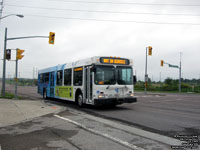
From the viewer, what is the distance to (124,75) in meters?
12.5

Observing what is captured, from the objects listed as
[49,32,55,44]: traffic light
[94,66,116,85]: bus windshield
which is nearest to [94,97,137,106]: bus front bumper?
[94,66,116,85]: bus windshield

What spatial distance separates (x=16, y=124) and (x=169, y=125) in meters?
5.74

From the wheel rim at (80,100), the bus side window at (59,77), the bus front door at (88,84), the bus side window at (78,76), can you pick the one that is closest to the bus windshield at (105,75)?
the bus front door at (88,84)

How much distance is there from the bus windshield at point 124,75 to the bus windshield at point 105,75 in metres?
0.37

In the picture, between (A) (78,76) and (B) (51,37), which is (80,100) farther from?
(B) (51,37)

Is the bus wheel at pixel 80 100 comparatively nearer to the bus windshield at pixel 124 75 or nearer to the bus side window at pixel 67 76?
the bus side window at pixel 67 76

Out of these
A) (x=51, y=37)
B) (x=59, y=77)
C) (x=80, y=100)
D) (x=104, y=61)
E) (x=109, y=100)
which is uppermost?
(x=51, y=37)

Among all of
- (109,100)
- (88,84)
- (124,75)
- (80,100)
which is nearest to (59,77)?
(80,100)

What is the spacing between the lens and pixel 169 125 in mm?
7789

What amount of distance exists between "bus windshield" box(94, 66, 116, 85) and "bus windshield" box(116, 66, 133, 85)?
37cm

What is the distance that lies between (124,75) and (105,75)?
1280 mm

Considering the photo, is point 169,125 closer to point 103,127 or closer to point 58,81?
point 103,127

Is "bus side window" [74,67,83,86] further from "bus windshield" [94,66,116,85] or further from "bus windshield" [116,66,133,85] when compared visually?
"bus windshield" [116,66,133,85]

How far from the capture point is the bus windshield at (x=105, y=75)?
11.6 meters
